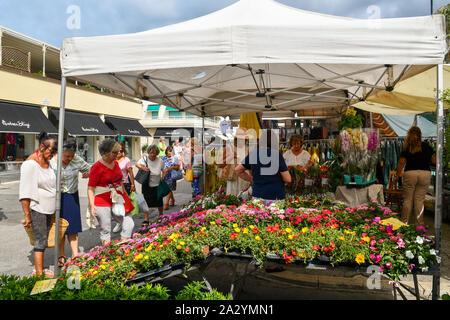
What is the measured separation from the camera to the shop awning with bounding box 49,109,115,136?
671 inches

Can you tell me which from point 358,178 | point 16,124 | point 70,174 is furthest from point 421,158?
point 16,124

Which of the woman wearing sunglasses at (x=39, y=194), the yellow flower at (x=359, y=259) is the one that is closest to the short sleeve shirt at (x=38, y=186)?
the woman wearing sunglasses at (x=39, y=194)

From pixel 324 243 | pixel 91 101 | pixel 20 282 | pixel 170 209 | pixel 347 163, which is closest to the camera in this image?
pixel 20 282

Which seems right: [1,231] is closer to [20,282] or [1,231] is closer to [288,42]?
[20,282]

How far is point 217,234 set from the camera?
2.72 m

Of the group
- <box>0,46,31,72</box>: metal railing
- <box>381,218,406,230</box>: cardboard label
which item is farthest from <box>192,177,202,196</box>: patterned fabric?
<box>0,46,31,72</box>: metal railing

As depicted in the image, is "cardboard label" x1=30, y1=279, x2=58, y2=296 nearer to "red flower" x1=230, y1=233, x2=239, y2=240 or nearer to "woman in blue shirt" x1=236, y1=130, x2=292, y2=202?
"red flower" x1=230, y1=233, x2=239, y2=240

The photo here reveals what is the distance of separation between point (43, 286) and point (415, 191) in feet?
16.9

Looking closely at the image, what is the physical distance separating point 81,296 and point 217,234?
3.82ft

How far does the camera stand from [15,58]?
15.5 meters

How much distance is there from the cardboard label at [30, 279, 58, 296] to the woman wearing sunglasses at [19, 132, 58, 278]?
4.93 ft

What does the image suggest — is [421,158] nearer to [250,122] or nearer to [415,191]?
[415,191]
